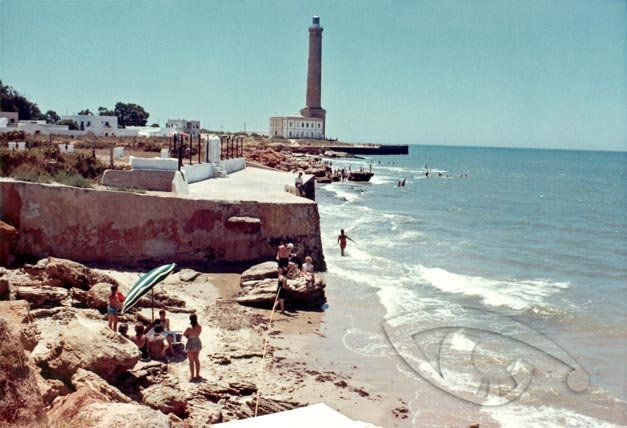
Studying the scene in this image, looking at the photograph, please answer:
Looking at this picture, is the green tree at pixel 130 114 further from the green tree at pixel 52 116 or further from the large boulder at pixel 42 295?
the large boulder at pixel 42 295

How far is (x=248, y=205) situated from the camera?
16391 millimetres

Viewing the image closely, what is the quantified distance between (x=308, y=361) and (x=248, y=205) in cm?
652

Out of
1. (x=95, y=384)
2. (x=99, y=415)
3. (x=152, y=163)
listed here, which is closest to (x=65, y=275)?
(x=95, y=384)

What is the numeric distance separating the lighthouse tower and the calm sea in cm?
5018

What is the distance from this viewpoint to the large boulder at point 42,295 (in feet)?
33.3

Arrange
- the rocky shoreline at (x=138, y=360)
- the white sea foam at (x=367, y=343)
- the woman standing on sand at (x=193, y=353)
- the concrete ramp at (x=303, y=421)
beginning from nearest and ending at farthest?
the rocky shoreline at (x=138, y=360) < the concrete ramp at (x=303, y=421) < the woman standing on sand at (x=193, y=353) < the white sea foam at (x=367, y=343)

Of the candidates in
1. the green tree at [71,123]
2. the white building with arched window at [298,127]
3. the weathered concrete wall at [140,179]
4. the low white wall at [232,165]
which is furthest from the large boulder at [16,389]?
the white building with arched window at [298,127]

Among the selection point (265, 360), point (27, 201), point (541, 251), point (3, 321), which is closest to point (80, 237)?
point (27, 201)

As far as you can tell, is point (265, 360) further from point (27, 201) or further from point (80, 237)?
point (27, 201)

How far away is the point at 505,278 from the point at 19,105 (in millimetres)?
56217

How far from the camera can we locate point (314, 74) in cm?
9000

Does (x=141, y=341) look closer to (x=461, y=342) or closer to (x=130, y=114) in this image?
(x=461, y=342)
